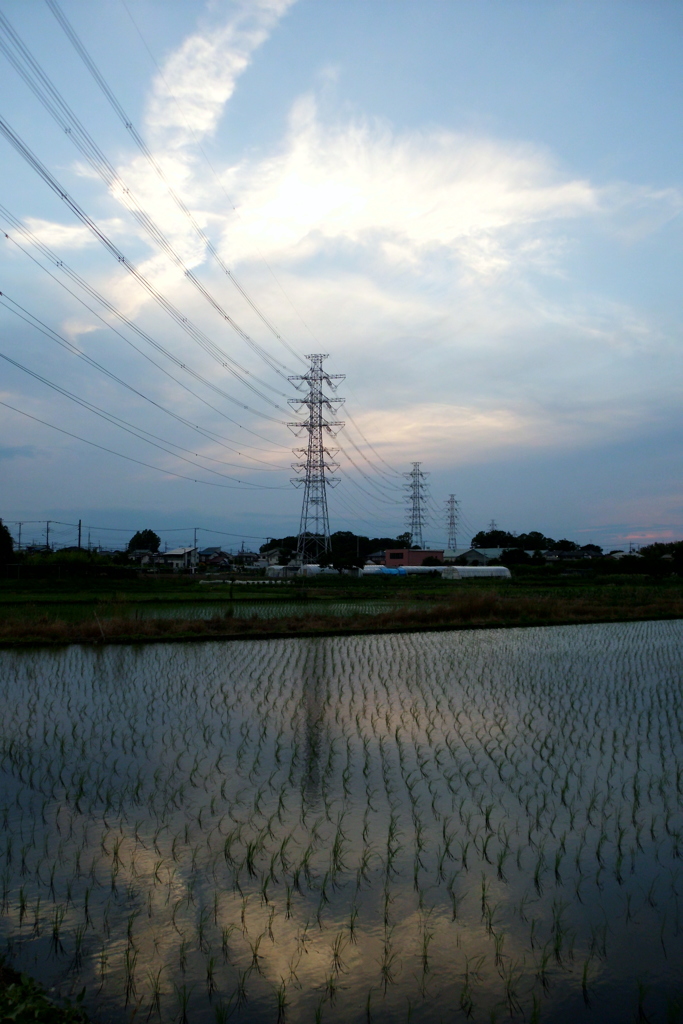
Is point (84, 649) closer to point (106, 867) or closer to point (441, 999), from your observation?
point (106, 867)

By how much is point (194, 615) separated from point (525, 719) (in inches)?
567

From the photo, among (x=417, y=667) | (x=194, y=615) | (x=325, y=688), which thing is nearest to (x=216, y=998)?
(x=325, y=688)

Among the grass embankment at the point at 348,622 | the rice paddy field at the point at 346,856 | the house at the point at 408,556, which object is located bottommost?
the rice paddy field at the point at 346,856

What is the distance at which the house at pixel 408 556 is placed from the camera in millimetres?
77562

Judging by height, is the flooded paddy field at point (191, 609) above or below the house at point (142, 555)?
below

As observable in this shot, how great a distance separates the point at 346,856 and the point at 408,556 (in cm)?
7284

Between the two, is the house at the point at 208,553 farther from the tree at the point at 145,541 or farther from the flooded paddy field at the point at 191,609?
the flooded paddy field at the point at 191,609

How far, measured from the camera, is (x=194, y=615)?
21906mm

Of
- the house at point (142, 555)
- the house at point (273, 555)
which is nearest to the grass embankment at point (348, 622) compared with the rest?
the house at point (273, 555)

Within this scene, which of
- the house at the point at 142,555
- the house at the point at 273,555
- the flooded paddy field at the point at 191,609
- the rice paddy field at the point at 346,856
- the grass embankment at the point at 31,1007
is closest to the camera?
the grass embankment at the point at 31,1007

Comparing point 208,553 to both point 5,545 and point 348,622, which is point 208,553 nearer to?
point 5,545

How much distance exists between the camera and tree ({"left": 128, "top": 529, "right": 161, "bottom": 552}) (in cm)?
9756

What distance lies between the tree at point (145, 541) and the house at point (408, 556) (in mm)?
33579

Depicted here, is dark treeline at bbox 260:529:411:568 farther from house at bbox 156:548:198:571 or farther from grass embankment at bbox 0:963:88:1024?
grass embankment at bbox 0:963:88:1024
